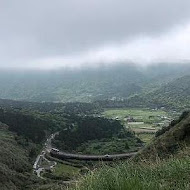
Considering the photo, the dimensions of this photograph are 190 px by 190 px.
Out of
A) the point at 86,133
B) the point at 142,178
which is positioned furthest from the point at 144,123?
the point at 142,178

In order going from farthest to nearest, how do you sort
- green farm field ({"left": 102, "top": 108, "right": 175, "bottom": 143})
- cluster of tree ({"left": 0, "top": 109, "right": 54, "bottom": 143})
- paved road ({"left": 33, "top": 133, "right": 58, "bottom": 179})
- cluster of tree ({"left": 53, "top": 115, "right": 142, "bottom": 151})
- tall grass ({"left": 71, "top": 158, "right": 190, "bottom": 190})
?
green farm field ({"left": 102, "top": 108, "right": 175, "bottom": 143}) → cluster of tree ({"left": 0, "top": 109, "right": 54, "bottom": 143}) → cluster of tree ({"left": 53, "top": 115, "right": 142, "bottom": 151}) → paved road ({"left": 33, "top": 133, "right": 58, "bottom": 179}) → tall grass ({"left": 71, "top": 158, "right": 190, "bottom": 190})

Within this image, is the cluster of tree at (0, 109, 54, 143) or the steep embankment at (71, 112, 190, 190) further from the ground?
the steep embankment at (71, 112, 190, 190)

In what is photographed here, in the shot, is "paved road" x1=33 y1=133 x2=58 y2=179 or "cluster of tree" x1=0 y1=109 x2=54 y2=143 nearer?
"paved road" x1=33 y1=133 x2=58 y2=179

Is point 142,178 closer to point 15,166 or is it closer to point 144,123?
point 15,166

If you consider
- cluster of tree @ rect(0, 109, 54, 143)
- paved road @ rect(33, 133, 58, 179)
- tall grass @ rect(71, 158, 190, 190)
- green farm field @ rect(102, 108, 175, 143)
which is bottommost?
green farm field @ rect(102, 108, 175, 143)

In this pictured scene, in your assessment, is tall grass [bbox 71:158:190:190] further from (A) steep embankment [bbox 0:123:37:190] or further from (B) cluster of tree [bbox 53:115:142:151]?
(B) cluster of tree [bbox 53:115:142:151]

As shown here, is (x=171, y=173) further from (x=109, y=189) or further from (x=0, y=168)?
(x=0, y=168)

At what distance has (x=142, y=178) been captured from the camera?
23.3 ft

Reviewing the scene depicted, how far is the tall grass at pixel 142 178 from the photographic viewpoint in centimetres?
639

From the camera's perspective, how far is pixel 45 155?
335 ft

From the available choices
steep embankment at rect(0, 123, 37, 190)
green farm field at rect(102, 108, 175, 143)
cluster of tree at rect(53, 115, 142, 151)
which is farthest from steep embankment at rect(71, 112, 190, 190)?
green farm field at rect(102, 108, 175, 143)

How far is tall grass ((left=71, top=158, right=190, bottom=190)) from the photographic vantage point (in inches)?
251

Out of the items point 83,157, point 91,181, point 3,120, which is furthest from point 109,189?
point 3,120

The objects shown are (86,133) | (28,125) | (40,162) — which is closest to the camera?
(40,162)
